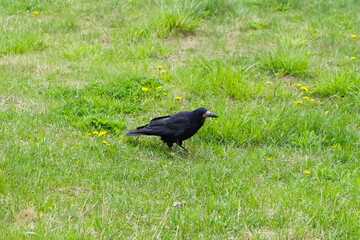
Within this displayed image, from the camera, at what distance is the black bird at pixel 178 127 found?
203 inches

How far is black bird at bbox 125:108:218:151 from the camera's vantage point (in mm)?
5160

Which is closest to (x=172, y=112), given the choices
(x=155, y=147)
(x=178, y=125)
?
(x=155, y=147)

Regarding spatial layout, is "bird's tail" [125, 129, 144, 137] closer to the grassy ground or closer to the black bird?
the black bird

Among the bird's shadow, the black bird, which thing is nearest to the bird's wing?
the black bird

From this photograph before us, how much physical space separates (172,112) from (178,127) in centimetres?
113

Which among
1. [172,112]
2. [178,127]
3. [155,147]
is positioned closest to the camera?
[178,127]

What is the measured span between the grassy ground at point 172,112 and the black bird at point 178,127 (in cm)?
20

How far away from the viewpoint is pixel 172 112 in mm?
6305

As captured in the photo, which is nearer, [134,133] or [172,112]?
[134,133]

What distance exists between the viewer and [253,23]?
978 cm

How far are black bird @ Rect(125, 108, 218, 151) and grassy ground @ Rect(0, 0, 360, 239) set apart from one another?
204 millimetres

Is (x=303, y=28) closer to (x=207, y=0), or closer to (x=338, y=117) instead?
(x=207, y=0)

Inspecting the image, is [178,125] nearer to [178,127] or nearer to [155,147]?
[178,127]

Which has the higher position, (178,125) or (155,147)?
(178,125)
